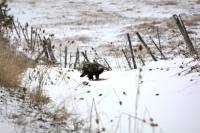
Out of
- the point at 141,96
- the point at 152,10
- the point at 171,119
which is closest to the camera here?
the point at 171,119

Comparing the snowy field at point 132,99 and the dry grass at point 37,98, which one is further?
the dry grass at point 37,98

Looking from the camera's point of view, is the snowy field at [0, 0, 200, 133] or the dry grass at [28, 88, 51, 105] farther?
the dry grass at [28, 88, 51, 105]

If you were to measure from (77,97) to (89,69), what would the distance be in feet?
4.76

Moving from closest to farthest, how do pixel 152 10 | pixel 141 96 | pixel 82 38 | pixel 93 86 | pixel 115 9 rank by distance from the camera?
pixel 141 96 < pixel 93 86 < pixel 82 38 < pixel 152 10 < pixel 115 9

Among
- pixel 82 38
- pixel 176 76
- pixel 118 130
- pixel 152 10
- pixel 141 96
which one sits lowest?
pixel 118 130

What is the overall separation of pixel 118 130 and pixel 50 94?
56.8 inches

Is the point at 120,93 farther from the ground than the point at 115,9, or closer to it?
closer to it

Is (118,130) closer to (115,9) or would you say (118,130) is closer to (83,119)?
(83,119)

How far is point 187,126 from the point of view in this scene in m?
2.12

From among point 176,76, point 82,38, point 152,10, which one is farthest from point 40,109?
point 152,10

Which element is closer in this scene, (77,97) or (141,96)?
(141,96)

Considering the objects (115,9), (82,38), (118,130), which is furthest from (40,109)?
(115,9)

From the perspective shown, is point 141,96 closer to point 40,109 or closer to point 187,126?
point 187,126

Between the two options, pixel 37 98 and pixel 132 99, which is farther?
pixel 132 99
